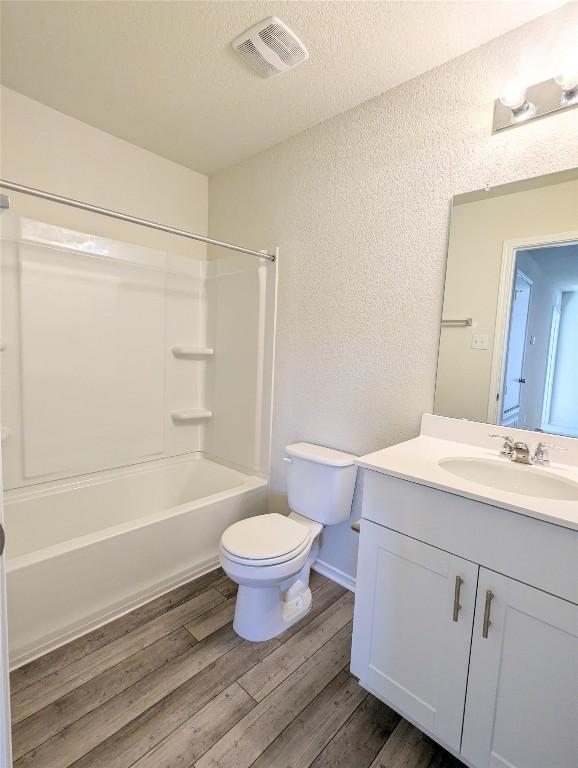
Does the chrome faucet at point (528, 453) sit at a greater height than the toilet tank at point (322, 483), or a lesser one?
greater

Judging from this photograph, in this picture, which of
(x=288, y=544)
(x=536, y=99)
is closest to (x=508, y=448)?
(x=288, y=544)

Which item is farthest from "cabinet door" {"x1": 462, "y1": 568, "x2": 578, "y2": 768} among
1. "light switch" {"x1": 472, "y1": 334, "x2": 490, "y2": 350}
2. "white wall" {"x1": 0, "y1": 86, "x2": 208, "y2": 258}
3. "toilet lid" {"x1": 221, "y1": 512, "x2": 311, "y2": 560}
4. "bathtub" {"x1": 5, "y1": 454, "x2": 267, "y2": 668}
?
"white wall" {"x1": 0, "y1": 86, "x2": 208, "y2": 258}

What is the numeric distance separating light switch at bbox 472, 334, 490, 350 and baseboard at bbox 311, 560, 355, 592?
1.33 meters

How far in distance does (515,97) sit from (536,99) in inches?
2.8

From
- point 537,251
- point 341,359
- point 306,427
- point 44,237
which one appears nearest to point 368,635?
point 306,427

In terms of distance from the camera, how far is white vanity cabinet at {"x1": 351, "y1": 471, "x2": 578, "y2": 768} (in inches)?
A: 36.1

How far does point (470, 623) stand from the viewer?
105 cm

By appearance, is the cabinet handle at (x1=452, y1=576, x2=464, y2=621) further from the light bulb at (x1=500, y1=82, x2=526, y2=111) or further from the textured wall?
the light bulb at (x1=500, y1=82, x2=526, y2=111)

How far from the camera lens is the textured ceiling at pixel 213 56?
1324 mm

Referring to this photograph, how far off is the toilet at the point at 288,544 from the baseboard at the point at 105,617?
0.43m

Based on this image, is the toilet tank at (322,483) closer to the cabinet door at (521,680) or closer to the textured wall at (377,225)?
the textured wall at (377,225)

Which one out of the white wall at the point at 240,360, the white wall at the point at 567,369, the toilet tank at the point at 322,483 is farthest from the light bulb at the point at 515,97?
the toilet tank at the point at 322,483

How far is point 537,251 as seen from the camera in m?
1.38

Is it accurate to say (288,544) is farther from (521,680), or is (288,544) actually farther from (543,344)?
(543,344)
